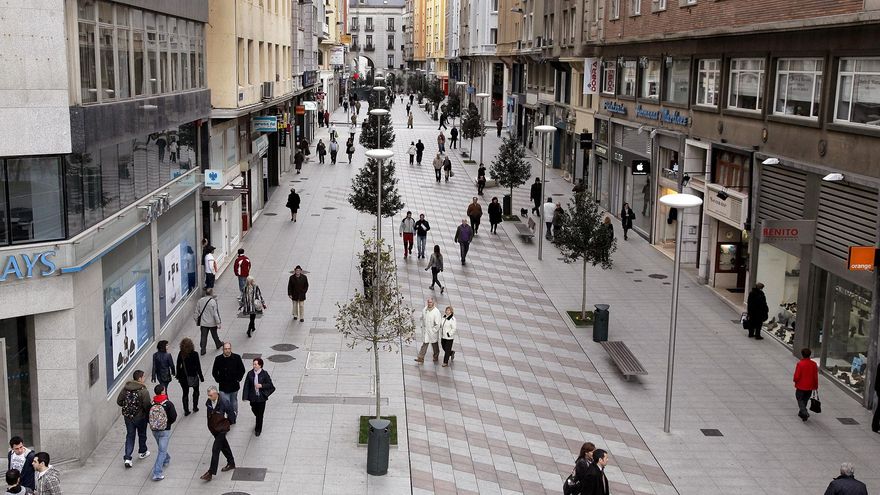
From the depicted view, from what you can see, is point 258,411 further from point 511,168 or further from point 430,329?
point 511,168

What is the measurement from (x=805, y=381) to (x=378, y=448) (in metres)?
8.27

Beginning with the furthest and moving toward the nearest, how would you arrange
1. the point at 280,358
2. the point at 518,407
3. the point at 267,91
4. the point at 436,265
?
1. the point at 267,91
2. the point at 436,265
3. the point at 280,358
4. the point at 518,407

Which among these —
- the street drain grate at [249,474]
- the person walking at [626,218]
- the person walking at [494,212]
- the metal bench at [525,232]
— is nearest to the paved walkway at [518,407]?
the street drain grate at [249,474]

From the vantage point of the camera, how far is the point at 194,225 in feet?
81.4

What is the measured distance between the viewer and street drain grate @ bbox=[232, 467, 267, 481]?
1419cm

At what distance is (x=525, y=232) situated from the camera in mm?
34812

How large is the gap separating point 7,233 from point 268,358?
7706 millimetres

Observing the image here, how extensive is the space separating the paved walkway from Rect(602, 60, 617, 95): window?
1317cm

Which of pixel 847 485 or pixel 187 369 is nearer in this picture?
pixel 847 485

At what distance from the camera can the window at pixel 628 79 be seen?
1444 inches

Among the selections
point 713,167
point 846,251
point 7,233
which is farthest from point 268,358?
point 713,167

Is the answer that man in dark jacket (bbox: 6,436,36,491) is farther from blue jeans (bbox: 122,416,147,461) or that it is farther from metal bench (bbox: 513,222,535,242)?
metal bench (bbox: 513,222,535,242)

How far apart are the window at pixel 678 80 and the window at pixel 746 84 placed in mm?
3425

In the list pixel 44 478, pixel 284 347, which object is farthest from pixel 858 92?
pixel 44 478
